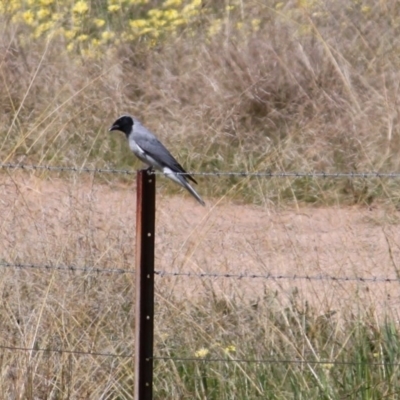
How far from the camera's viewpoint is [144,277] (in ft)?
15.4

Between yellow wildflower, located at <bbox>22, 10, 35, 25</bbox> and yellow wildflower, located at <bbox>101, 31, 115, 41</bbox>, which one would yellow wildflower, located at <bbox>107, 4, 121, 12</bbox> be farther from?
yellow wildflower, located at <bbox>22, 10, 35, 25</bbox>

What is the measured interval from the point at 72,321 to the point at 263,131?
4574 millimetres

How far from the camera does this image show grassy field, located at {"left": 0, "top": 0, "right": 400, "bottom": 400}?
5641 mm

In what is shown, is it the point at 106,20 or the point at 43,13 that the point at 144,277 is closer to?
the point at 43,13

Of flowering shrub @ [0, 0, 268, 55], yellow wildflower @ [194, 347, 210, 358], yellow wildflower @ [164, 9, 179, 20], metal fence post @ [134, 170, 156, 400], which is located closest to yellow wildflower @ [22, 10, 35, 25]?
flowering shrub @ [0, 0, 268, 55]

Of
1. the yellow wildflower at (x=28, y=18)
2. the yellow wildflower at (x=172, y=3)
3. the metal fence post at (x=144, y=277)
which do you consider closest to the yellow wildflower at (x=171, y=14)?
the yellow wildflower at (x=172, y=3)

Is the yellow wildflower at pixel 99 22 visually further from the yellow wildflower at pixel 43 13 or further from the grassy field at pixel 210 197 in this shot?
the yellow wildflower at pixel 43 13

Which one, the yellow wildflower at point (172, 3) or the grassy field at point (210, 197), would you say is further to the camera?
the yellow wildflower at point (172, 3)

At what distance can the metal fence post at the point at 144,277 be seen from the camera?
4.70 metres

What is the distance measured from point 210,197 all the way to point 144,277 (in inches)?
183

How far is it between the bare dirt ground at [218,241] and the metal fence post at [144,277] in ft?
2.74

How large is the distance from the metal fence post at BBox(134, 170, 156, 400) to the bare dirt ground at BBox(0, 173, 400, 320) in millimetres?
834

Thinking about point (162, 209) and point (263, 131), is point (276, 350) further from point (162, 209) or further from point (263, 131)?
point (263, 131)

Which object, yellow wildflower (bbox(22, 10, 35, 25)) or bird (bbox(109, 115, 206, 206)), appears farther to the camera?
yellow wildflower (bbox(22, 10, 35, 25))
